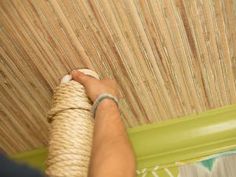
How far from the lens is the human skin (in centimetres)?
74

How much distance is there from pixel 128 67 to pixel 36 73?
282mm

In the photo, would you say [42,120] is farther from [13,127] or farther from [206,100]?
[206,100]

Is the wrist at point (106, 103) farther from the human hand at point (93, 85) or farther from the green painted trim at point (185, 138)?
the green painted trim at point (185, 138)

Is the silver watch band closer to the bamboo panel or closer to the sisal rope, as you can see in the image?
the sisal rope

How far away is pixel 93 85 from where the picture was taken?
3.14 ft

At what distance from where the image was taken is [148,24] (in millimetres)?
1019

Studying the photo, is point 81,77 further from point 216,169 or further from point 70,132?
point 216,169

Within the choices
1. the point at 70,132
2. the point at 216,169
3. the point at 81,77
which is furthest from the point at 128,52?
the point at 216,169

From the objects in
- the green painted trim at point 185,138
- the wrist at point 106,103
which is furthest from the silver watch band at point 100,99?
the green painted trim at point 185,138

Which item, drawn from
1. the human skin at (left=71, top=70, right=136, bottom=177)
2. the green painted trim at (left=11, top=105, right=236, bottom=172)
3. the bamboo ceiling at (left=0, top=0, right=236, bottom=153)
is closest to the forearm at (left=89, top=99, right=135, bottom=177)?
the human skin at (left=71, top=70, right=136, bottom=177)

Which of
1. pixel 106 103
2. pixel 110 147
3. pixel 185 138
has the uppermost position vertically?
pixel 185 138

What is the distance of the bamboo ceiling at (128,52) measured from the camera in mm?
984

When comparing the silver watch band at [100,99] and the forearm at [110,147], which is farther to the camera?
the silver watch band at [100,99]

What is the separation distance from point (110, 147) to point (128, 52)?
379mm
